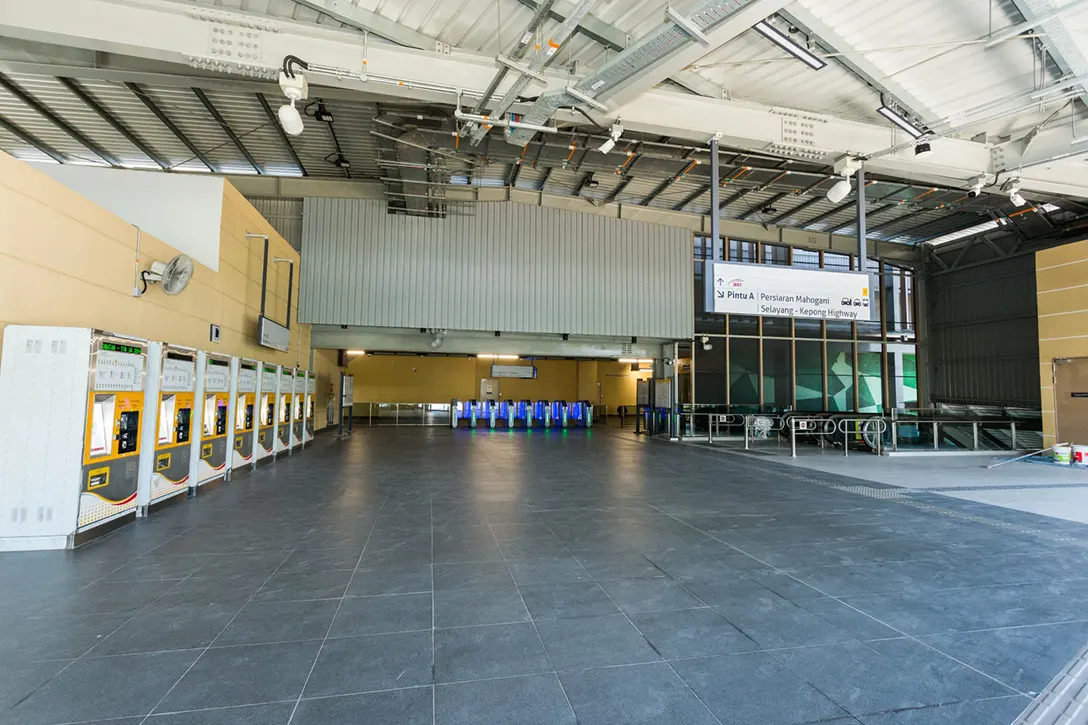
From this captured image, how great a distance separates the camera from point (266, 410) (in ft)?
29.7

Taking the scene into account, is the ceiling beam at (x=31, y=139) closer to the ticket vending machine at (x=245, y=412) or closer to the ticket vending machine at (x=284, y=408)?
the ticket vending machine at (x=284, y=408)

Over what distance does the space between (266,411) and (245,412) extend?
104 centimetres

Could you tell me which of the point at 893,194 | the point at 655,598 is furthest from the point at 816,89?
the point at 655,598

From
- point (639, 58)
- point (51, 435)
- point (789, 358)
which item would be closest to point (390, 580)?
point (51, 435)

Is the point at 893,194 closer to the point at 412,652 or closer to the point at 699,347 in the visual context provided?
the point at 699,347

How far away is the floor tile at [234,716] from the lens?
1916mm

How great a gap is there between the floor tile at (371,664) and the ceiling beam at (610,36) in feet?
19.4

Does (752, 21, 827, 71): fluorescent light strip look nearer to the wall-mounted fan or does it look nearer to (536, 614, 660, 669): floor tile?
(536, 614, 660, 669): floor tile

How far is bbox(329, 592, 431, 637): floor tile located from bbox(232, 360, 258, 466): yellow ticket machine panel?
5.77 m

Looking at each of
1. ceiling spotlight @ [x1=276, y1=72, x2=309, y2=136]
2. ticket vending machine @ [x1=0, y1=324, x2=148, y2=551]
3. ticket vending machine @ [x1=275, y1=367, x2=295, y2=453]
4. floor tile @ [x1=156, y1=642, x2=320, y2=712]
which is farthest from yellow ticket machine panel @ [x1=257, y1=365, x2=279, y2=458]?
floor tile @ [x1=156, y1=642, x2=320, y2=712]

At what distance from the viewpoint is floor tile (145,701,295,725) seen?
6.29ft

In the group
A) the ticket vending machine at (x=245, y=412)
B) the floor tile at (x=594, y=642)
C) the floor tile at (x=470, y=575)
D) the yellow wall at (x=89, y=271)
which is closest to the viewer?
the floor tile at (x=594, y=642)

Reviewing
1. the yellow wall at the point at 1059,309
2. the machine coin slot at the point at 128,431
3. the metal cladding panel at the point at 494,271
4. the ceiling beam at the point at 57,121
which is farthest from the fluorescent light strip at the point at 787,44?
the ceiling beam at the point at 57,121

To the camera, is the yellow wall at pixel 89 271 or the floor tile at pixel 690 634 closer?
the floor tile at pixel 690 634
